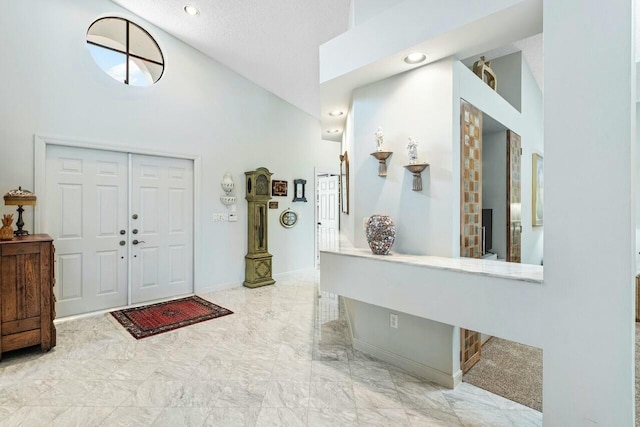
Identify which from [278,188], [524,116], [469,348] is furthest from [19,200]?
[524,116]

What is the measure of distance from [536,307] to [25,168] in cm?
463

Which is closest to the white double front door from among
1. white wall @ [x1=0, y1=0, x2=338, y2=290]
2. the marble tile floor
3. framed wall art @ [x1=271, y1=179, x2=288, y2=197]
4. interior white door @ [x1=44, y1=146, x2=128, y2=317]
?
interior white door @ [x1=44, y1=146, x2=128, y2=317]

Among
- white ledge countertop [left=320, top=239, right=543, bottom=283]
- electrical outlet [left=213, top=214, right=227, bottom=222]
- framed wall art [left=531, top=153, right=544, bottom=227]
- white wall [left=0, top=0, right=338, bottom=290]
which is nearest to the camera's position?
white ledge countertop [left=320, top=239, right=543, bottom=283]

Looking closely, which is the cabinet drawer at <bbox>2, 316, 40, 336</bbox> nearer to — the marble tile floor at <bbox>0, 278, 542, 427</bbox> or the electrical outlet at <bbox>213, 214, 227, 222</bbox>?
the marble tile floor at <bbox>0, 278, 542, 427</bbox>

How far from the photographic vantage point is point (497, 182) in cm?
366

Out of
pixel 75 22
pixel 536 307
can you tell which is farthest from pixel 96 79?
pixel 536 307

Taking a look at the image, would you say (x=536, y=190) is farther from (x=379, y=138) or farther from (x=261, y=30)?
(x=261, y=30)

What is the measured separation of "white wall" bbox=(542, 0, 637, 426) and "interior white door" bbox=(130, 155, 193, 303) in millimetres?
4223

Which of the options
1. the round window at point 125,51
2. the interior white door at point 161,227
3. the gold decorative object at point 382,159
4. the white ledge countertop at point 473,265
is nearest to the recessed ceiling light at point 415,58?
the gold decorative object at point 382,159

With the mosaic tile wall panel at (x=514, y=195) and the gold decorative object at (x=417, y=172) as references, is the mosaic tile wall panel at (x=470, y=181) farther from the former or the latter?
the mosaic tile wall panel at (x=514, y=195)

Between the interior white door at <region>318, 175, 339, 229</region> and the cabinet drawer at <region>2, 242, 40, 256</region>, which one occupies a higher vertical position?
the interior white door at <region>318, 175, 339, 229</region>

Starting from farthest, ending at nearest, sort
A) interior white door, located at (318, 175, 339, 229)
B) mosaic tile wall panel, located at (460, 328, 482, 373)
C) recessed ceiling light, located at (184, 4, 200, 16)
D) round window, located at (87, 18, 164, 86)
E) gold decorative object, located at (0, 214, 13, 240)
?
1. interior white door, located at (318, 175, 339, 229)
2. round window, located at (87, 18, 164, 86)
3. recessed ceiling light, located at (184, 4, 200, 16)
4. gold decorative object, located at (0, 214, 13, 240)
5. mosaic tile wall panel, located at (460, 328, 482, 373)

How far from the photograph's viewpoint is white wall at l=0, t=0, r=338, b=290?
3186 millimetres

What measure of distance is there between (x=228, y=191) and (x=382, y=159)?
2929mm
